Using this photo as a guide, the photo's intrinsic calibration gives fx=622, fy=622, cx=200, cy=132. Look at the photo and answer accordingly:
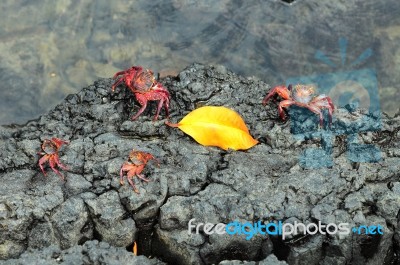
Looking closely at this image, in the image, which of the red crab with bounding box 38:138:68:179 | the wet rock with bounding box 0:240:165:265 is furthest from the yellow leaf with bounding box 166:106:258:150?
the wet rock with bounding box 0:240:165:265

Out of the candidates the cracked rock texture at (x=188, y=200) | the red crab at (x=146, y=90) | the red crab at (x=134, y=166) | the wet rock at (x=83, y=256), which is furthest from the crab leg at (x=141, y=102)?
the wet rock at (x=83, y=256)

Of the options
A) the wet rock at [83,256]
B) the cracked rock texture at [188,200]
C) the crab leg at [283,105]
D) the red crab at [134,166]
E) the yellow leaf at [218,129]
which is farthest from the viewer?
the crab leg at [283,105]

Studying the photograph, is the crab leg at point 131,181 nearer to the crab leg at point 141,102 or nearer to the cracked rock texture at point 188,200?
the cracked rock texture at point 188,200

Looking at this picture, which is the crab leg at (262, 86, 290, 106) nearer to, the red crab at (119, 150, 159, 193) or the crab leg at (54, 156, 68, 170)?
the red crab at (119, 150, 159, 193)

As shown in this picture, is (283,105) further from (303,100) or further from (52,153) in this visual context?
(52,153)

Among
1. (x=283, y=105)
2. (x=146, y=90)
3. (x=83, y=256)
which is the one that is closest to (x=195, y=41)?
(x=146, y=90)
